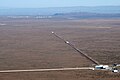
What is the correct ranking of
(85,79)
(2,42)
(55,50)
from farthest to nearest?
(2,42) → (55,50) → (85,79)

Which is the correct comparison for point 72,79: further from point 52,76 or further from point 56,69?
point 56,69

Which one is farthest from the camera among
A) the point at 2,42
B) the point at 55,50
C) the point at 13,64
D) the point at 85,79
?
the point at 2,42

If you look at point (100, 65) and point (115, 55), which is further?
point (115, 55)

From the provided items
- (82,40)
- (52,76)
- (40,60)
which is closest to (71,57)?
(40,60)

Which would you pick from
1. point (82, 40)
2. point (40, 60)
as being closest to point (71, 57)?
point (40, 60)

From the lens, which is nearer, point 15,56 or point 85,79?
point 85,79

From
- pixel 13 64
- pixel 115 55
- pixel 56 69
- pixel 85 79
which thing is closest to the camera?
pixel 85 79

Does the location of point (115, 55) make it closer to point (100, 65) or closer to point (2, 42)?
point (100, 65)

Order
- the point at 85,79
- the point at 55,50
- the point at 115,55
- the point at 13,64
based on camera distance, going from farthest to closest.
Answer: the point at 55,50, the point at 115,55, the point at 13,64, the point at 85,79

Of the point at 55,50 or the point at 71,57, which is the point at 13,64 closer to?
the point at 71,57
